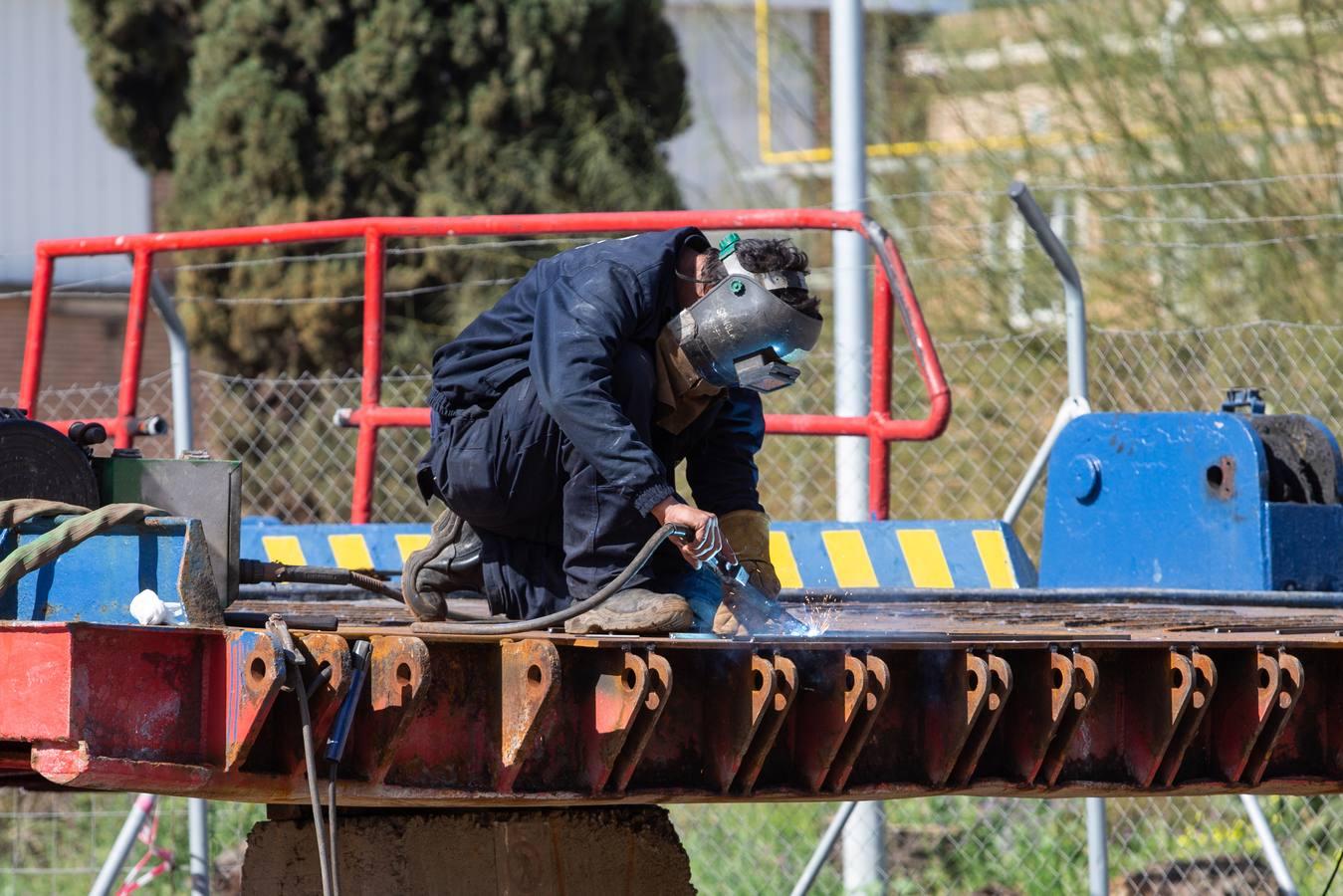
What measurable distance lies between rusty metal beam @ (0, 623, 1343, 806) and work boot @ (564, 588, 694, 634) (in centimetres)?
27

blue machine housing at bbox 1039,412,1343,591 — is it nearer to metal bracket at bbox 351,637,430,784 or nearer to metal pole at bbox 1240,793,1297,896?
metal pole at bbox 1240,793,1297,896

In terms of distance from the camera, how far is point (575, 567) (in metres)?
4.65

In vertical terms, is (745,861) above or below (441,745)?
below

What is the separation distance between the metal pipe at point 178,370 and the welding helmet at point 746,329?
335cm

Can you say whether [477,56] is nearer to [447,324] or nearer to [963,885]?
[447,324]

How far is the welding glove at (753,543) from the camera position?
5.20 m

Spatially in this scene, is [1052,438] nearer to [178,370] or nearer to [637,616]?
[637,616]

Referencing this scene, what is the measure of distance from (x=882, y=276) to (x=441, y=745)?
3.47m

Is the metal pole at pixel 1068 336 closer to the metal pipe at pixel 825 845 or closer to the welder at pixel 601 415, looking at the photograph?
the metal pipe at pixel 825 845

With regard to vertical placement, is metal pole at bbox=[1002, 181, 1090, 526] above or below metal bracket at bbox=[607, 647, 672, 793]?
above

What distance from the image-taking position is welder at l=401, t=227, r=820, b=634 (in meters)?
4.42

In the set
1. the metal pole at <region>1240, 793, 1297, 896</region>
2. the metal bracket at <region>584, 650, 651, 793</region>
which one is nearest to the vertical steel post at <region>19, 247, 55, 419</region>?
the metal bracket at <region>584, 650, 651, 793</region>

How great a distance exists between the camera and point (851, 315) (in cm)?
818

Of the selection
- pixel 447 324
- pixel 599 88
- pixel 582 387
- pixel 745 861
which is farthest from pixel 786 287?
pixel 599 88
